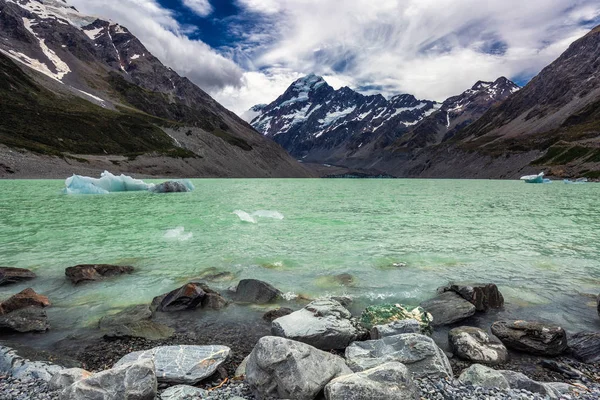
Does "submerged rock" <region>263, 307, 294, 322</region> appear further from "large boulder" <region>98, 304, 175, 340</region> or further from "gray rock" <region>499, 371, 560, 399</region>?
"gray rock" <region>499, 371, 560, 399</region>

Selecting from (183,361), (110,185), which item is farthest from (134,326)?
(110,185)

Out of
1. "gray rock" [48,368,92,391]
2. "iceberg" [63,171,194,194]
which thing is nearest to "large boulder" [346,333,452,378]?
"gray rock" [48,368,92,391]

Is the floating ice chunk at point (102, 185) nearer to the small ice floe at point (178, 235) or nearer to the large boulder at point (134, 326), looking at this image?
the small ice floe at point (178, 235)

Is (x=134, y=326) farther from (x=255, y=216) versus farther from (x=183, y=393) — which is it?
(x=255, y=216)

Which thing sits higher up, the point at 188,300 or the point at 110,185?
the point at 188,300

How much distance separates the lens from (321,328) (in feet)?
28.7

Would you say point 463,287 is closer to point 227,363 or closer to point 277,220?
point 227,363

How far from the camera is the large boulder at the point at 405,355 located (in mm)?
7031

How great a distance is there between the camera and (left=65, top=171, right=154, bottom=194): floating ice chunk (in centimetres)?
5731

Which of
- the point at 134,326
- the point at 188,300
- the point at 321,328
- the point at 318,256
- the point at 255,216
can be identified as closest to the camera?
the point at 321,328

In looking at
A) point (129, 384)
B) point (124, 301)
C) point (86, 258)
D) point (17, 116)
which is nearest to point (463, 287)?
point (129, 384)

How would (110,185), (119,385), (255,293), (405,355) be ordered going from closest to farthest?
1. (119,385)
2. (405,355)
3. (255,293)
4. (110,185)

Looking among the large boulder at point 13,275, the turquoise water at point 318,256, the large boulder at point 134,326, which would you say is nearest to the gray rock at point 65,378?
the large boulder at point 134,326

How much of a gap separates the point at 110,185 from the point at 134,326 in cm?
6572
